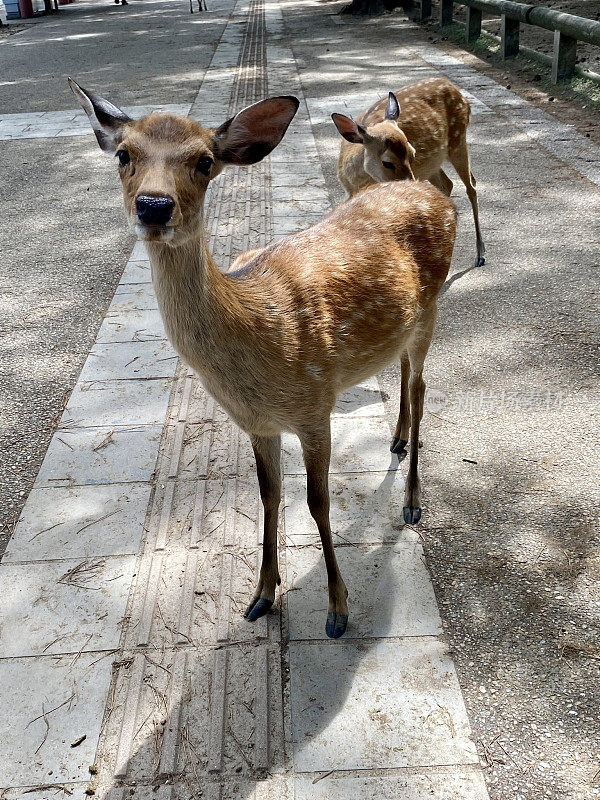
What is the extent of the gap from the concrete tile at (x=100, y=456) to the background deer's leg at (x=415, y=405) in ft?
3.92

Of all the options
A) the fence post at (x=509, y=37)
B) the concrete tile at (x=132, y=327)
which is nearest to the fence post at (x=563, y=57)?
the fence post at (x=509, y=37)

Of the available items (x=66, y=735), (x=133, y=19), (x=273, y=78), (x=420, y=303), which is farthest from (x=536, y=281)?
(x=133, y=19)

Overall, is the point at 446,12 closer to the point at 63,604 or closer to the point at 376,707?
the point at 63,604

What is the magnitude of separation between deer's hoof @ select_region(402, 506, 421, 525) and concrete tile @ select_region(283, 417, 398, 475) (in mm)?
346

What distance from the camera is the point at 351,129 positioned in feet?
15.6

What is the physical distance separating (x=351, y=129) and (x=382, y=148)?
8.8 inches

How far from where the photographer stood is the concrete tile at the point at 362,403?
4047 millimetres

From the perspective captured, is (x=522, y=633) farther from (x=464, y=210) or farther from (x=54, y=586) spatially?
(x=464, y=210)

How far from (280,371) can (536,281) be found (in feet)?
10.8

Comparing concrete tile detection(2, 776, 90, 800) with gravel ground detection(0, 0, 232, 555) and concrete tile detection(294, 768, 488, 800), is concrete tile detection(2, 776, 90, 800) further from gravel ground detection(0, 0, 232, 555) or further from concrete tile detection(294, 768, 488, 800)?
gravel ground detection(0, 0, 232, 555)

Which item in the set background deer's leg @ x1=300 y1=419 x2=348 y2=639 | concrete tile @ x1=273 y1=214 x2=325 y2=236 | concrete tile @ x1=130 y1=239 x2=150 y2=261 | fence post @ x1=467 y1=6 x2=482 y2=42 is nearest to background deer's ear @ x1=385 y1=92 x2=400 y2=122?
concrete tile @ x1=273 y1=214 x2=325 y2=236

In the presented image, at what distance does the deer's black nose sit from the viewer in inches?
82.9

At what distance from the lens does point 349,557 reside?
122 inches

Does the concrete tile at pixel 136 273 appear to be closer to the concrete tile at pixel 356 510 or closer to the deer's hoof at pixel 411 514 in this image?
the concrete tile at pixel 356 510
